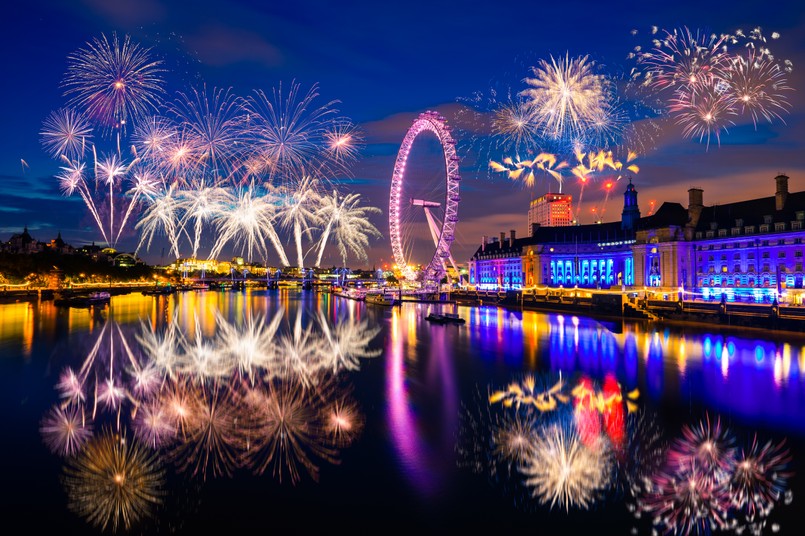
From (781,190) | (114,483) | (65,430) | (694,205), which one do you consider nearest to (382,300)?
(694,205)

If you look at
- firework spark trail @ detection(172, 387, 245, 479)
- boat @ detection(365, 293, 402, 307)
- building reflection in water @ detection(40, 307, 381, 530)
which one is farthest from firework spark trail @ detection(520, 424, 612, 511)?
boat @ detection(365, 293, 402, 307)

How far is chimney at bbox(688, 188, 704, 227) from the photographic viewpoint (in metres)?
72.4

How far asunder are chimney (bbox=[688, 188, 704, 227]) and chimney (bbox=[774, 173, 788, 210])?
42.1 ft

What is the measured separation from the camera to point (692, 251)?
70750 mm

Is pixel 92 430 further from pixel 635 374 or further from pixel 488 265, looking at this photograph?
pixel 488 265

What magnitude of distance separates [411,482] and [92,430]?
1098 centimetres

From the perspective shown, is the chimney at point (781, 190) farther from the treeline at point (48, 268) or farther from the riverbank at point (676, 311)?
the treeline at point (48, 268)

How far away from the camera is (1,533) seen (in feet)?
33.8

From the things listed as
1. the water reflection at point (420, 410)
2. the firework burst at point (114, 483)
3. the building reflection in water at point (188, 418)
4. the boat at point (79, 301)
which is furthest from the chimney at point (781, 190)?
the boat at point (79, 301)

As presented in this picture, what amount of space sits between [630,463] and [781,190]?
6070 centimetres

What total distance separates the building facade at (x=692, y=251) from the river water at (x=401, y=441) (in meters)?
31.8

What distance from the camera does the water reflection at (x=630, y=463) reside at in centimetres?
1151

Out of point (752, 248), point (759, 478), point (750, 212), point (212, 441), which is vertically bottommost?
point (759, 478)

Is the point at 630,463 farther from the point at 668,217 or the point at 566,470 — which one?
the point at 668,217
